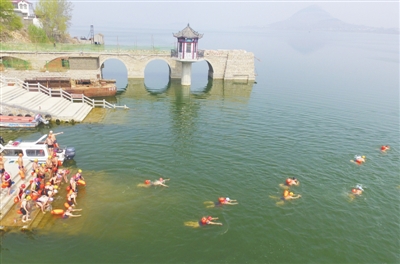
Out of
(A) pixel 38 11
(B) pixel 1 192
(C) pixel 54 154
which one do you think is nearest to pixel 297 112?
(C) pixel 54 154

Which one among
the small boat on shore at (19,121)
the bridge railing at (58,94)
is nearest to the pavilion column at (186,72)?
the bridge railing at (58,94)

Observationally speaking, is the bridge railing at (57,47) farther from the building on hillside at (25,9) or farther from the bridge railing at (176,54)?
the building on hillside at (25,9)

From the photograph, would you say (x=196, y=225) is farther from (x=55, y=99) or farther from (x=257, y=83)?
(x=257, y=83)

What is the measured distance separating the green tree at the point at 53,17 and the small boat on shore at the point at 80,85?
155 feet

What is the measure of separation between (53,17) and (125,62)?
42583 mm

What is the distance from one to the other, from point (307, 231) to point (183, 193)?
9.94m

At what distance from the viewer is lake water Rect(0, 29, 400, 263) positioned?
1877 cm

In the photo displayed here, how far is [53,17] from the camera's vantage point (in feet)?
299

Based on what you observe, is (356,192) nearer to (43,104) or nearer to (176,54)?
(43,104)

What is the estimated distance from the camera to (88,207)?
2200 centimetres

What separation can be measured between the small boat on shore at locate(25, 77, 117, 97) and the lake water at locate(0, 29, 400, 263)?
15.1 feet

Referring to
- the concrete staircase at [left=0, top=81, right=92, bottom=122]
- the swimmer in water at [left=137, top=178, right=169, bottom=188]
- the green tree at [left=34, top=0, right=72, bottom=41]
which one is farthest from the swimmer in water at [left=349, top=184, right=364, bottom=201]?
the green tree at [left=34, top=0, right=72, bottom=41]

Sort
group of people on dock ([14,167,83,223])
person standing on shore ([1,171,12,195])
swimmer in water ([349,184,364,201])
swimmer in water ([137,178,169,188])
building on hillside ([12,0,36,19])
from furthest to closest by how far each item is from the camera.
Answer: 1. building on hillside ([12,0,36,19])
2. swimmer in water ([349,184,364,201])
3. swimmer in water ([137,178,169,188])
4. person standing on shore ([1,171,12,195])
5. group of people on dock ([14,167,83,223])

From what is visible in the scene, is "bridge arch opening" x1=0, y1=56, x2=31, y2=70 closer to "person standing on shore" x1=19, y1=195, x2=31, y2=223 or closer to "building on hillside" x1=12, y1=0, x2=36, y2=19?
"building on hillside" x1=12, y1=0, x2=36, y2=19
